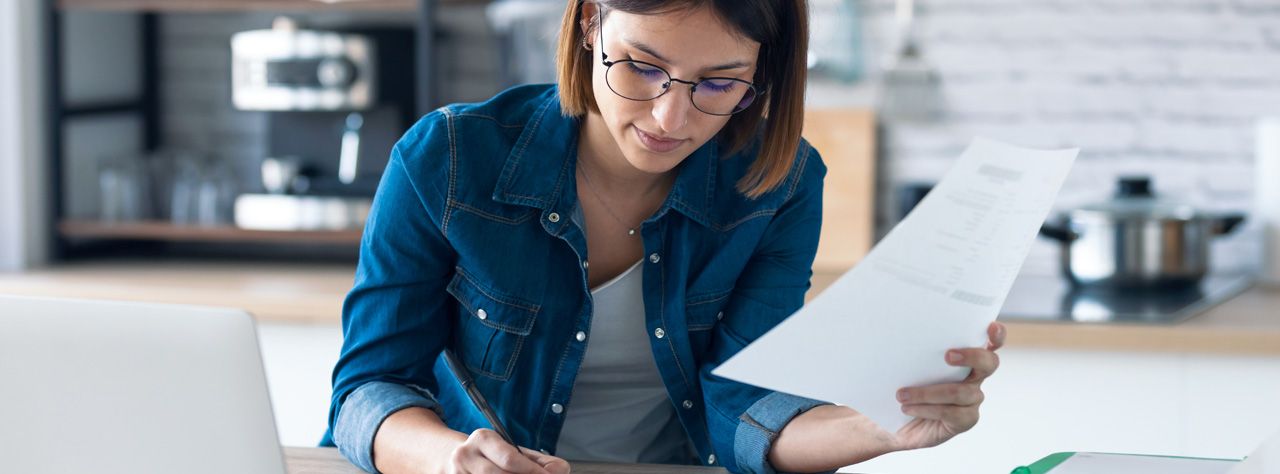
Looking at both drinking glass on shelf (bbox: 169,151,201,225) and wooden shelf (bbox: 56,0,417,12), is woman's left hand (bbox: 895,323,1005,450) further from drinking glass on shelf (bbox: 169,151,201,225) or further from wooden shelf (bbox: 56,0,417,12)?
drinking glass on shelf (bbox: 169,151,201,225)

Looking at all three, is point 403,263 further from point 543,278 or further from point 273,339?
point 273,339

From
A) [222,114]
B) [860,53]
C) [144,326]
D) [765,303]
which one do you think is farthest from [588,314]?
[222,114]

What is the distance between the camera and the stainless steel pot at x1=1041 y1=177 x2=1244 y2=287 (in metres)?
2.35

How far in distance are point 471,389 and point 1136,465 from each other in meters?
0.65

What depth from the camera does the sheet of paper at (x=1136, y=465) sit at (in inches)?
46.1

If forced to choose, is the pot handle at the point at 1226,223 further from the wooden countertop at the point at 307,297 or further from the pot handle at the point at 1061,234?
the pot handle at the point at 1061,234

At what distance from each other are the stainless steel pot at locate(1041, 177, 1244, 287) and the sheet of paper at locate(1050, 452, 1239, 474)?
1139 mm

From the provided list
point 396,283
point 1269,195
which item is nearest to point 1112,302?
point 1269,195

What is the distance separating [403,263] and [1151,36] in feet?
6.15

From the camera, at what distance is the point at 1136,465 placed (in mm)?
1198

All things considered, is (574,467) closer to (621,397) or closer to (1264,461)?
(621,397)

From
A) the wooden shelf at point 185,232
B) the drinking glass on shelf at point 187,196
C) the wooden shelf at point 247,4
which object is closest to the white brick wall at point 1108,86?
the wooden shelf at point 247,4

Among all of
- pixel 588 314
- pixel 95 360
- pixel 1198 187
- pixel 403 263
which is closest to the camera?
pixel 95 360

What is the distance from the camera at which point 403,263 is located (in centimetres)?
129
